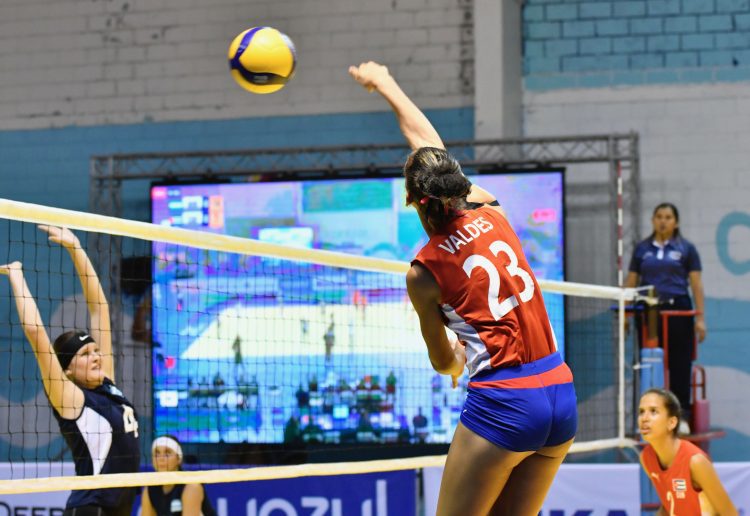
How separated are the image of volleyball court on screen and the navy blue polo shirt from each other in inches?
38.3

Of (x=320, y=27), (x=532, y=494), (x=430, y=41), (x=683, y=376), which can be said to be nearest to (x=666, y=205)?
(x=683, y=376)

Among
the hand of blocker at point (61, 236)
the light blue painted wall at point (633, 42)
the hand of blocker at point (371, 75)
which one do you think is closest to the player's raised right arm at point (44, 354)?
the hand of blocker at point (61, 236)

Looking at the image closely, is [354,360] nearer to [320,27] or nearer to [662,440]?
[320,27]

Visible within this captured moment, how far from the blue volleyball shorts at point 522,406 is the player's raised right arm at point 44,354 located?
2.45 m

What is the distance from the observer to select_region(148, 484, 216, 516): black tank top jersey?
24.2ft

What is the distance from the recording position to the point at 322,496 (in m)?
7.50

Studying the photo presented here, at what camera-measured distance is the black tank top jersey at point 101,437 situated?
17.3 feet

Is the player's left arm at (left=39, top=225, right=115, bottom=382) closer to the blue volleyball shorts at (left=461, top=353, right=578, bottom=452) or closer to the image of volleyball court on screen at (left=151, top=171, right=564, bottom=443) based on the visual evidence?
the blue volleyball shorts at (left=461, top=353, right=578, bottom=452)

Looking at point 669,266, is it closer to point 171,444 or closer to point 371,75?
point 171,444

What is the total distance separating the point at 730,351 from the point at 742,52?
3151 mm

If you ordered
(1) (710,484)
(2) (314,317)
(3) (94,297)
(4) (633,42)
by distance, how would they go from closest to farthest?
(3) (94,297), (1) (710,484), (2) (314,317), (4) (633,42)

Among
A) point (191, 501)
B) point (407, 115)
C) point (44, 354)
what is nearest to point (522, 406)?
point (407, 115)

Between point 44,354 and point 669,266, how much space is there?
21.2ft

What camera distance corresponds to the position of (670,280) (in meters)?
9.80
